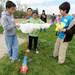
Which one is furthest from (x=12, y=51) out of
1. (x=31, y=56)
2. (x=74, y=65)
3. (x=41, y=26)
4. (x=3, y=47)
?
(x=3, y=47)

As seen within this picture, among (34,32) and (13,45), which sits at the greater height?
(34,32)

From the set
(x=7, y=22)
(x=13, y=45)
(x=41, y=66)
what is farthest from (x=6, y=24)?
(x=41, y=66)

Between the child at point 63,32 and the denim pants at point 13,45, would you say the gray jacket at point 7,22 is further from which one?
the child at point 63,32

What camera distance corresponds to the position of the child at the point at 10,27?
732cm

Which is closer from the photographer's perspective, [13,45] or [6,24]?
[6,24]

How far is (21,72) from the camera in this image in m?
6.93

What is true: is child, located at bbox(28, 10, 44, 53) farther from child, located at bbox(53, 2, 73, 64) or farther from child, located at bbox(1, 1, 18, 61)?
child, located at bbox(1, 1, 18, 61)

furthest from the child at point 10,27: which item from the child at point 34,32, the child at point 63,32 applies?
the child at point 63,32

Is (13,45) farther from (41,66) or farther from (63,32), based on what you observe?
(63,32)

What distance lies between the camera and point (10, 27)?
735 cm

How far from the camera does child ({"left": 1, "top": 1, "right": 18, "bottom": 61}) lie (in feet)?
24.0

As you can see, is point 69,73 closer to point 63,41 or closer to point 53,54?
point 63,41

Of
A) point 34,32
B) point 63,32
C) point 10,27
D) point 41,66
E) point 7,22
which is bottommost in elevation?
point 41,66

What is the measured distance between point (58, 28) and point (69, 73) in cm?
126
